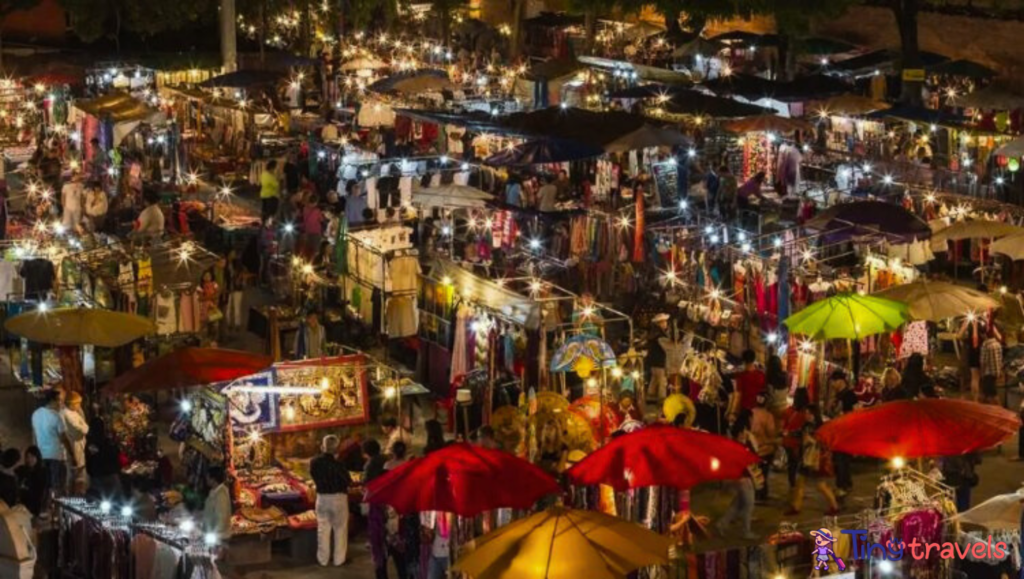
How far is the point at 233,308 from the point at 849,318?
924cm

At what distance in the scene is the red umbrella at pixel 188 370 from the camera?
19.0 m

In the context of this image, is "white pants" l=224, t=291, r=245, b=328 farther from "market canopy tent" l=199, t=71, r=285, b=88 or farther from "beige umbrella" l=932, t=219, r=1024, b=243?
"market canopy tent" l=199, t=71, r=285, b=88

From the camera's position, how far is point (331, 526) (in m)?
18.2

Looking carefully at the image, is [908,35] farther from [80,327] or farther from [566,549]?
[566,549]

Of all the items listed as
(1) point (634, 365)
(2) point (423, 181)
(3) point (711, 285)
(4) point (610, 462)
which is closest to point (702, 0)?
(2) point (423, 181)

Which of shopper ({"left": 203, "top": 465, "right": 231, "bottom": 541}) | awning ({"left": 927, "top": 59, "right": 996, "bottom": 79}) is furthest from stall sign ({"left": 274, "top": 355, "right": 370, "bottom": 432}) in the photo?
awning ({"left": 927, "top": 59, "right": 996, "bottom": 79})

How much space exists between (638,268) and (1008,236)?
4.99m

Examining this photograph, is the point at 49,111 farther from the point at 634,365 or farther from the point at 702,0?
the point at 634,365

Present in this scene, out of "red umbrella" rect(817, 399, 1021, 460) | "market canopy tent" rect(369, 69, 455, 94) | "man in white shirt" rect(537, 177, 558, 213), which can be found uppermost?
"red umbrella" rect(817, 399, 1021, 460)

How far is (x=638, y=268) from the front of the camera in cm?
2675

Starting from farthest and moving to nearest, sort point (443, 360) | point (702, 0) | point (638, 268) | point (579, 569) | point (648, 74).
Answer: point (702, 0)
point (648, 74)
point (638, 268)
point (443, 360)
point (579, 569)

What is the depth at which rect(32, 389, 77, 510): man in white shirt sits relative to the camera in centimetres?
1964

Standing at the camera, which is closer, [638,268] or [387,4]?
[638,268]

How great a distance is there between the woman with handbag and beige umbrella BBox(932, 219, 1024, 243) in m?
5.29
